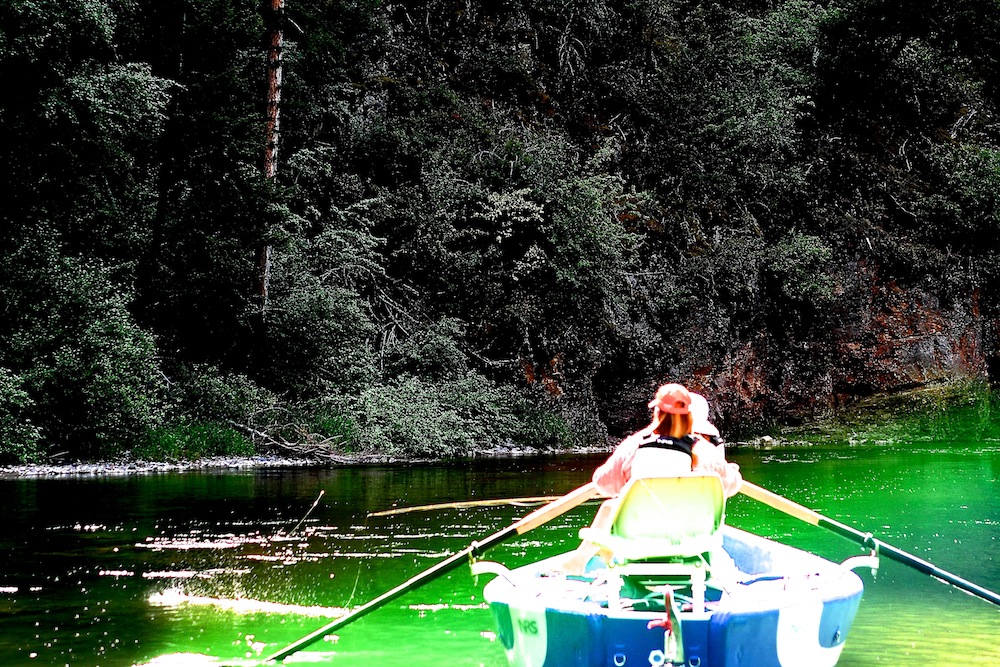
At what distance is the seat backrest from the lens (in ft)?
15.9

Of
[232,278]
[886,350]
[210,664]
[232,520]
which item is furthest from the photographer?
[886,350]

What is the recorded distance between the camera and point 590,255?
953 inches

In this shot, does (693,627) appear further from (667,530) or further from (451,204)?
(451,204)

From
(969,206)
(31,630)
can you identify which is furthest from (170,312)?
(969,206)

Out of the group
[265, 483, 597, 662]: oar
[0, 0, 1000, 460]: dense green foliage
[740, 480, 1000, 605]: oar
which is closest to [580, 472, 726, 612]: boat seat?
[265, 483, 597, 662]: oar

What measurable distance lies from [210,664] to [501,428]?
55.8 feet

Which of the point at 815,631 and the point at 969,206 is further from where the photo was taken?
the point at 969,206

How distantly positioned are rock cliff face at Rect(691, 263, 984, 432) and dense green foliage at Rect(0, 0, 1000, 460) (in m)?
0.39

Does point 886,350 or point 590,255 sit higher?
point 590,255

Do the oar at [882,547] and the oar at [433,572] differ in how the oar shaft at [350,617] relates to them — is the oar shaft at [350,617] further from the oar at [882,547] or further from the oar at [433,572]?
the oar at [882,547]

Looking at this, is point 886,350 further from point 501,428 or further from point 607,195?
point 501,428

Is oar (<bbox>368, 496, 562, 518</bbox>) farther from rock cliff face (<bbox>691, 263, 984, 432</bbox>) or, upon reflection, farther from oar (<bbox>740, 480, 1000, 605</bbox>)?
rock cliff face (<bbox>691, 263, 984, 432</bbox>)

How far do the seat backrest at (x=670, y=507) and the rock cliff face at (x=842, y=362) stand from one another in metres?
21.6

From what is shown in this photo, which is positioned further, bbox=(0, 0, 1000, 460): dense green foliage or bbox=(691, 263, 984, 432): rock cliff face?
bbox=(691, 263, 984, 432): rock cliff face
